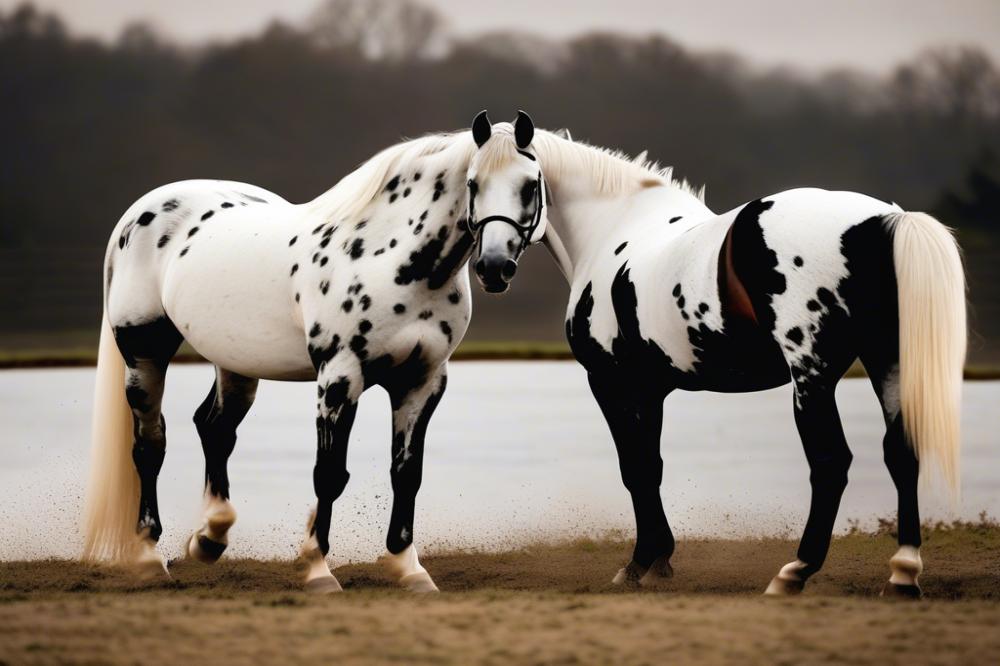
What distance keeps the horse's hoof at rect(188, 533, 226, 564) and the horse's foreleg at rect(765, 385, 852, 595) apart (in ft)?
9.51

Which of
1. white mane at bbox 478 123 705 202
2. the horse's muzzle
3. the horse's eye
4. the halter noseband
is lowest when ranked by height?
the horse's muzzle

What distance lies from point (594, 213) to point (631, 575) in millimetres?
1602

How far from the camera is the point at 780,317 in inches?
176

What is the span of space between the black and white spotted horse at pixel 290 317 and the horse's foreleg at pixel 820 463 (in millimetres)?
1513

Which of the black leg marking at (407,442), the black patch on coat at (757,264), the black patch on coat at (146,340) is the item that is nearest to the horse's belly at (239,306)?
the black patch on coat at (146,340)

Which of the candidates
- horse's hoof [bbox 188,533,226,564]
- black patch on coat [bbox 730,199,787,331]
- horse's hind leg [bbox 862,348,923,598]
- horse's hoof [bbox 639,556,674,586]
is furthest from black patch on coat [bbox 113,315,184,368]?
horse's hind leg [bbox 862,348,923,598]

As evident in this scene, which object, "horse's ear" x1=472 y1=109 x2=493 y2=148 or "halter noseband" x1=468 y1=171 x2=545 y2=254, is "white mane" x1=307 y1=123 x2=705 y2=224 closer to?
"horse's ear" x1=472 y1=109 x2=493 y2=148

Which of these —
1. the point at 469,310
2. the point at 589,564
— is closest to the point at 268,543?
Result: the point at 589,564

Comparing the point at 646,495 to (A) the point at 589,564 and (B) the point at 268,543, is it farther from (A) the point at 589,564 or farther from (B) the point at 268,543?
(B) the point at 268,543

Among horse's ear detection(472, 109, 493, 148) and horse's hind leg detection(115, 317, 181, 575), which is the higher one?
horse's ear detection(472, 109, 493, 148)

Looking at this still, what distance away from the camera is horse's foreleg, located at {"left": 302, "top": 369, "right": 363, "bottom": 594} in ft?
16.4

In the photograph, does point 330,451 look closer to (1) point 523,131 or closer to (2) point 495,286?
(2) point 495,286

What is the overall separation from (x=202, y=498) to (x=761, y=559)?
287cm

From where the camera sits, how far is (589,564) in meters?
6.30
